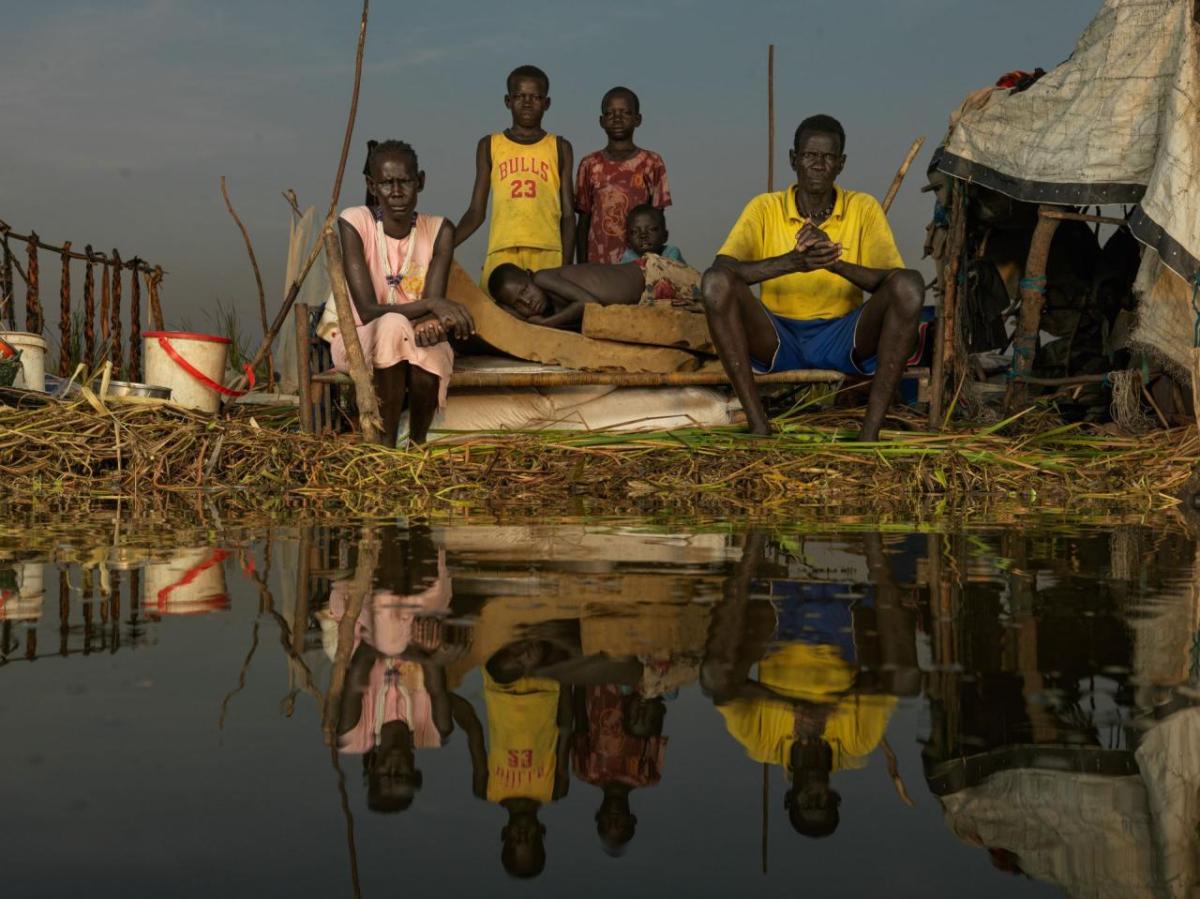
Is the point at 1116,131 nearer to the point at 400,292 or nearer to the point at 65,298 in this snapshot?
the point at 400,292

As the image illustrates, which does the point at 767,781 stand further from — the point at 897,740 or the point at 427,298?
the point at 427,298

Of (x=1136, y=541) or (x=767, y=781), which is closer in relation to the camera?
(x=767, y=781)

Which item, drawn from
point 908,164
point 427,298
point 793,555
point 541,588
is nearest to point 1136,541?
point 793,555

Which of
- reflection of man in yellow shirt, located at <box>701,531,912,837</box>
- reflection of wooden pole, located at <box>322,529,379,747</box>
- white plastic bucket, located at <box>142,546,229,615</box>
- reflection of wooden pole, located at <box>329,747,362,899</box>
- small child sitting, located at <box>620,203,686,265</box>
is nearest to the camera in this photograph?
reflection of wooden pole, located at <box>329,747,362,899</box>

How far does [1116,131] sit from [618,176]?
2.42 metres

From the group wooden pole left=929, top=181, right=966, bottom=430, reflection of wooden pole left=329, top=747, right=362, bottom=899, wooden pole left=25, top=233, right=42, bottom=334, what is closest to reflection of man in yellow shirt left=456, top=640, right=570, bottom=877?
reflection of wooden pole left=329, top=747, right=362, bottom=899

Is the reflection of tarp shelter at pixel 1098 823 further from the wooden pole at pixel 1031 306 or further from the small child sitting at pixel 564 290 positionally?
the wooden pole at pixel 1031 306

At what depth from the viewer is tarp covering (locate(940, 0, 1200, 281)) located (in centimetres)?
568

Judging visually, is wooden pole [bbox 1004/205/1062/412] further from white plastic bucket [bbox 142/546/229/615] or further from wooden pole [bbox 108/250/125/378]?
wooden pole [bbox 108/250/125/378]

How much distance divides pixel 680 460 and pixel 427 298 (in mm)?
1347

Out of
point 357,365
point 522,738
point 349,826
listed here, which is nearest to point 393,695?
point 522,738

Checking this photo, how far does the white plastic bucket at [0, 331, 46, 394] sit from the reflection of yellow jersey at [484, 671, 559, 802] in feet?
18.6

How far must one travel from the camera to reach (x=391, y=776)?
1.29 m

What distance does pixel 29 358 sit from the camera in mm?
6707
